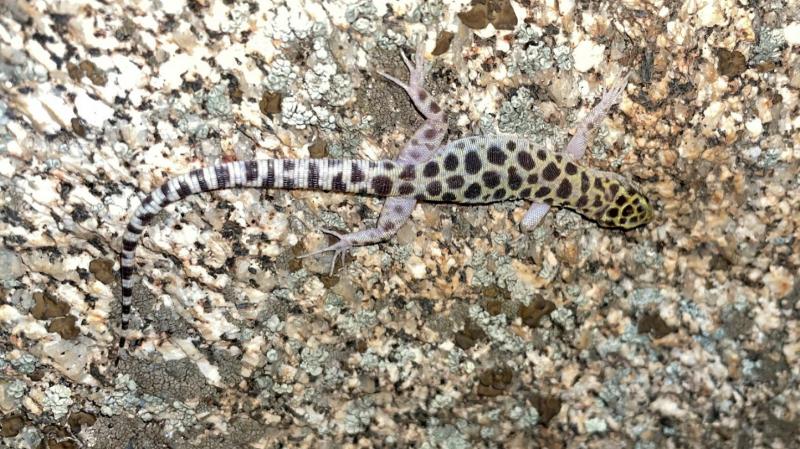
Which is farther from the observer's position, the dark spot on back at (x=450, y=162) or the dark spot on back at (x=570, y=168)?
the dark spot on back at (x=570, y=168)

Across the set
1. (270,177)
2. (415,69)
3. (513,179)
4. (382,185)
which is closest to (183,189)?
(270,177)

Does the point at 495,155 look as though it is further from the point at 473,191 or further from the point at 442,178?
the point at 442,178

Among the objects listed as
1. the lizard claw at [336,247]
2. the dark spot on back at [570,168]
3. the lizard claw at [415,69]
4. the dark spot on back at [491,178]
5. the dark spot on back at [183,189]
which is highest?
the lizard claw at [415,69]

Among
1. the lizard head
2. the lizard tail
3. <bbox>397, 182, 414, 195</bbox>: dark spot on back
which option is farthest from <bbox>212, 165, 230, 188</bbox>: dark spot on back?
the lizard head

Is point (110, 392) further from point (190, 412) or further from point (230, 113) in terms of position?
point (230, 113)

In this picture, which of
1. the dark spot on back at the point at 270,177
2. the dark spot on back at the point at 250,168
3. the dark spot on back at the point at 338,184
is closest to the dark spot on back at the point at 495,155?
the dark spot on back at the point at 338,184

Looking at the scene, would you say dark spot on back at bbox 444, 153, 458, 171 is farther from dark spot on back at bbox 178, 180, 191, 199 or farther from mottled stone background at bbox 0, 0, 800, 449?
dark spot on back at bbox 178, 180, 191, 199

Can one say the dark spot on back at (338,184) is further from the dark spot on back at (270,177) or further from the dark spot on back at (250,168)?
the dark spot on back at (250,168)

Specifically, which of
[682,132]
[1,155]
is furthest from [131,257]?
[682,132]
